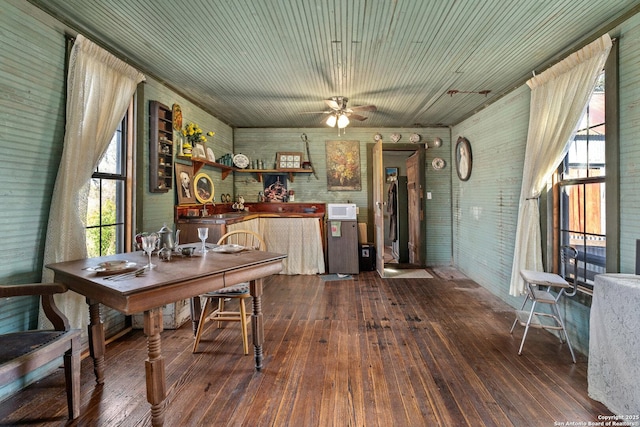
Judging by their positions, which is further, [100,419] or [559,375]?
[559,375]

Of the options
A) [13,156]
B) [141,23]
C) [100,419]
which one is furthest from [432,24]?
[100,419]

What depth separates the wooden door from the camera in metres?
5.39

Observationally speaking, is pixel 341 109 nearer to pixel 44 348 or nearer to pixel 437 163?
pixel 437 163

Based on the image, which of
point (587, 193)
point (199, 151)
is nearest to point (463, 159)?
point (587, 193)

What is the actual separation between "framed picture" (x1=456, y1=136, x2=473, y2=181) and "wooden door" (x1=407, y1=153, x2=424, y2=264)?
699 millimetres

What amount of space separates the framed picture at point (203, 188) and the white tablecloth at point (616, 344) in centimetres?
448

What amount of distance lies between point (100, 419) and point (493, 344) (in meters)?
3.04

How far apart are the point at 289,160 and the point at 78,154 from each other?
3603mm

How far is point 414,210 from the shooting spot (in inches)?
222

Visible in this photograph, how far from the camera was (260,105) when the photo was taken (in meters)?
4.31

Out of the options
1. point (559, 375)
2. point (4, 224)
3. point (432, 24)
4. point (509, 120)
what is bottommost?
point (559, 375)

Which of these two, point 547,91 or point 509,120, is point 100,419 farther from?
point 509,120

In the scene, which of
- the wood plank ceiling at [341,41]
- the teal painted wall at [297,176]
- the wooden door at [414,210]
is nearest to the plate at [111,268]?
the teal painted wall at [297,176]

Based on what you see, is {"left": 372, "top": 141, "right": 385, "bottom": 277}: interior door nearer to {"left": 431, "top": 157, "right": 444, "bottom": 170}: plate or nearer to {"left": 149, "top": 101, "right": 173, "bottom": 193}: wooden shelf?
{"left": 431, "top": 157, "right": 444, "bottom": 170}: plate
